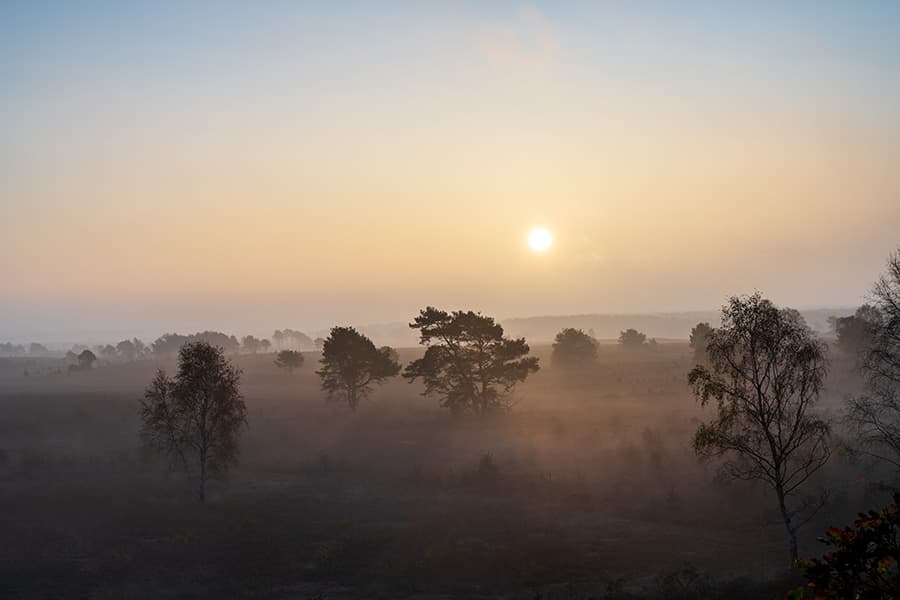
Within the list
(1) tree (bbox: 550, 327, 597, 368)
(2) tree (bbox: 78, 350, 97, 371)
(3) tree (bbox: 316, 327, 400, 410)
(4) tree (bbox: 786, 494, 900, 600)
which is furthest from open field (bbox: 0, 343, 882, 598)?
(2) tree (bbox: 78, 350, 97, 371)

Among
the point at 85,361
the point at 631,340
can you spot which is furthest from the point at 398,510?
the point at 85,361

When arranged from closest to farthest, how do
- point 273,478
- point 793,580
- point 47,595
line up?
1. point 793,580
2. point 47,595
3. point 273,478

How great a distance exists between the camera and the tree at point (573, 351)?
111125mm

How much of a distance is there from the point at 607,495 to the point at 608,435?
16.2m

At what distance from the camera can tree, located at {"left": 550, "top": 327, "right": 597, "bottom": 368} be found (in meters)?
111

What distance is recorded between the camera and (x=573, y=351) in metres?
111

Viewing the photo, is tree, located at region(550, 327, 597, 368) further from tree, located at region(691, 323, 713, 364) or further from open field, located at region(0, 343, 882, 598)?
open field, located at region(0, 343, 882, 598)

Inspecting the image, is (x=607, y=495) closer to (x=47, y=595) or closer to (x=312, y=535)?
(x=312, y=535)

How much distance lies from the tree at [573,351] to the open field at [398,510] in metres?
38.2

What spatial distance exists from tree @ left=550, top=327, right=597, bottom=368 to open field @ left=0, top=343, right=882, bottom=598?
38.2m

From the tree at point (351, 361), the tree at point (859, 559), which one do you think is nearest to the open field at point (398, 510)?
the tree at point (351, 361)

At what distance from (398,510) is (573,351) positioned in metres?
74.8

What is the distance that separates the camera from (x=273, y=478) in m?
50.2

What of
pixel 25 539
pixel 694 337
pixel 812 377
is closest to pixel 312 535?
pixel 25 539
